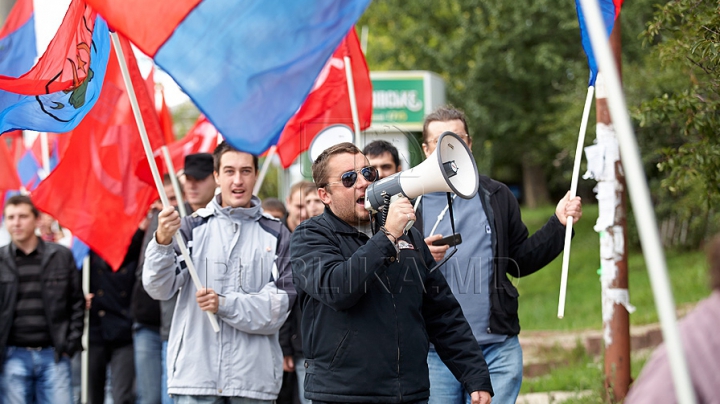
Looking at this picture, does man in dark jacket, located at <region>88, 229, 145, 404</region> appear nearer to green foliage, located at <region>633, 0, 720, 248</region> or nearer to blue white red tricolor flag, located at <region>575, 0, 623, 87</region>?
blue white red tricolor flag, located at <region>575, 0, 623, 87</region>

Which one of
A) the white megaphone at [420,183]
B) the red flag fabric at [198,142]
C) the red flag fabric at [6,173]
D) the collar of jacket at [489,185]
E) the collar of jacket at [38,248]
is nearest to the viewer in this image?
the white megaphone at [420,183]

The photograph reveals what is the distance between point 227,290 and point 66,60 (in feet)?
5.12

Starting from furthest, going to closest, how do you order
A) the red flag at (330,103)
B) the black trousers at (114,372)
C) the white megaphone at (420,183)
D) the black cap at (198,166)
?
the black trousers at (114,372)
the red flag at (330,103)
the black cap at (198,166)
the white megaphone at (420,183)

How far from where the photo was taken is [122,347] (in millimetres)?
7766

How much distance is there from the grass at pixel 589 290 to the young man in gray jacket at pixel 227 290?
7329 mm

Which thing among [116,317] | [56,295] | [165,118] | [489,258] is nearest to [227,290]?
[489,258]

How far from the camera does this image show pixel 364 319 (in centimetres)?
378

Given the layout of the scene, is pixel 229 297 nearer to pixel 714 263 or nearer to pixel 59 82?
pixel 59 82

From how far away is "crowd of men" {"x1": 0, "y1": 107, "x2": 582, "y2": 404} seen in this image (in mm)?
3758

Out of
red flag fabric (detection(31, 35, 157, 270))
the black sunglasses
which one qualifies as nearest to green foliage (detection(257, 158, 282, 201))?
red flag fabric (detection(31, 35, 157, 270))

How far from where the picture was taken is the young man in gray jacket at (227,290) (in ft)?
15.6

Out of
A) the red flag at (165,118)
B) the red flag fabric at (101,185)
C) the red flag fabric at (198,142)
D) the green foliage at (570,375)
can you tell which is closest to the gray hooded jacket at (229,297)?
the red flag fabric at (101,185)

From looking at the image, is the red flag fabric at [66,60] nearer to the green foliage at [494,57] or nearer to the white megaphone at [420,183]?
the white megaphone at [420,183]

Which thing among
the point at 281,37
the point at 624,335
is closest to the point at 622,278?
the point at 624,335
